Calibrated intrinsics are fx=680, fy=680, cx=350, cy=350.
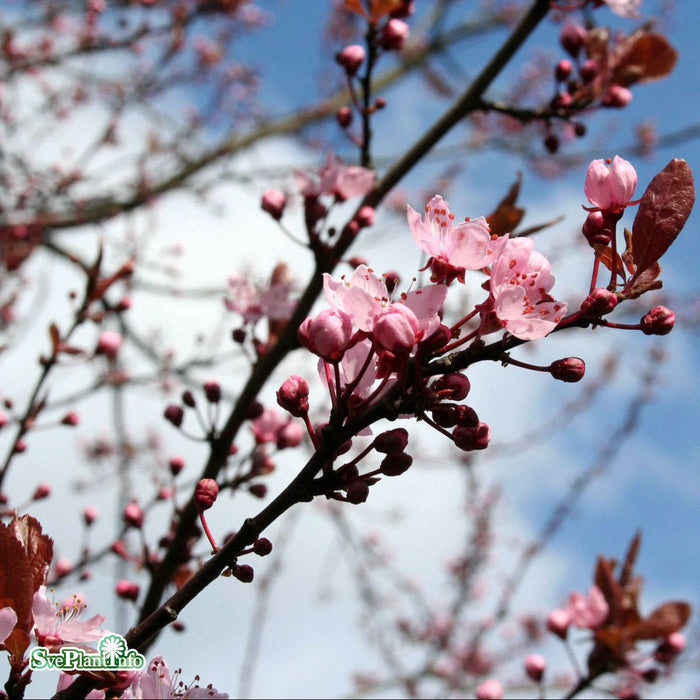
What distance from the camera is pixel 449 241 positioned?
3.61 ft

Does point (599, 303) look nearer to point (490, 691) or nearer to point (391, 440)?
point (391, 440)

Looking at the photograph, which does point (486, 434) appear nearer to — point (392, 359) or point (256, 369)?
point (392, 359)

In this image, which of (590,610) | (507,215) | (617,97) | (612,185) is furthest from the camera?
(590,610)

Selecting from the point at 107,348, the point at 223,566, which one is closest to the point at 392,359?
the point at 223,566

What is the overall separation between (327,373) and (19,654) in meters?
0.63

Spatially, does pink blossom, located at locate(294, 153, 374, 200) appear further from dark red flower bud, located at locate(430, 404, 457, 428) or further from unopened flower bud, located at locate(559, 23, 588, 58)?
dark red flower bud, located at locate(430, 404, 457, 428)

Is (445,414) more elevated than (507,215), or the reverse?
(507,215)

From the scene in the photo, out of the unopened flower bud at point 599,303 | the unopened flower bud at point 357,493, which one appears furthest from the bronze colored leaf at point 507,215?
the unopened flower bud at point 357,493

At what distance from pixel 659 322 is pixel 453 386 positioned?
1.06ft

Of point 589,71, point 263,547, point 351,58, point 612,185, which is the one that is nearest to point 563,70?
point 589,71

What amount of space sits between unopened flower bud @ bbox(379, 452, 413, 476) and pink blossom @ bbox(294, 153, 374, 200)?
1180 mm

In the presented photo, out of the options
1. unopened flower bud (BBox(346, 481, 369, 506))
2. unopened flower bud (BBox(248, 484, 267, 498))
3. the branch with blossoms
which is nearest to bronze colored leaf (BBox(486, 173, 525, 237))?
the branch with blossoms

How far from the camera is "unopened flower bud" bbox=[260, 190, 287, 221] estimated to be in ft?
6.98

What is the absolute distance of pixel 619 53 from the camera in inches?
90.4
